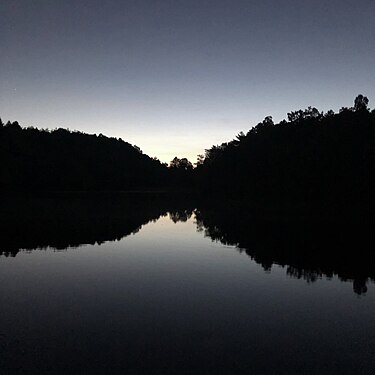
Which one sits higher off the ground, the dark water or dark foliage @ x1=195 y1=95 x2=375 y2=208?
dark foliage @ x1=195 y1=95 x2=375 y2=208

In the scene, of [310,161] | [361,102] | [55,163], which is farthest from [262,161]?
[55,163]

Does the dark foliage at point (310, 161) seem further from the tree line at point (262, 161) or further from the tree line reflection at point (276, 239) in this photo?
the tree line reflection at point (276, 239)

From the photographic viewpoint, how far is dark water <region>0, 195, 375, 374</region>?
9.59 meters

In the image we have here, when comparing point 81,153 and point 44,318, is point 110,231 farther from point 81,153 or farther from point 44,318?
point 81,153

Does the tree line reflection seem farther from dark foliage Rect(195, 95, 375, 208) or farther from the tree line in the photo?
the tree line

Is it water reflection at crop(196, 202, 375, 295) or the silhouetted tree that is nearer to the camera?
water reflection at crop(196, 202, 375, 295)

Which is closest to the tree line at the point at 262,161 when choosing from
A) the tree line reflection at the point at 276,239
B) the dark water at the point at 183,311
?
the tree line reflection at the point at 276,239

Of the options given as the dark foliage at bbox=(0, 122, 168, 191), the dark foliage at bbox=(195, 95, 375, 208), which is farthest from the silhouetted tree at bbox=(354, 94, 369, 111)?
the dark foliage at bbox=(0, 122, 168, 191)

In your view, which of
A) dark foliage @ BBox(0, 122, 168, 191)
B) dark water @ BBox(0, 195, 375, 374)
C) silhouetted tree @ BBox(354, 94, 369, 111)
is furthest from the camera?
dark foliage @ BBox(0, 122, 168, 191)

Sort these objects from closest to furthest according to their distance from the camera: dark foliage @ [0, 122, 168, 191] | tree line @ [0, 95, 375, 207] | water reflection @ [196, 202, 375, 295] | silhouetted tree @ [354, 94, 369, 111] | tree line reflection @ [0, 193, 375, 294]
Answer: water reflection @ [196, 202, 375, 295], tree line reflection @ [0, 193, 375, 294], tree line @ [0, 95, 375, 207], silhouetted tree @ [354, 94, 369, 111], dark foliage @ [0, 122, 168, 191]

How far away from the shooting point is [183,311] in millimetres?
13516

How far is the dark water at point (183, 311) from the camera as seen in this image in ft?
31.5

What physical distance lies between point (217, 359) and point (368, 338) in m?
5.10

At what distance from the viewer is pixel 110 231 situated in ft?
118
